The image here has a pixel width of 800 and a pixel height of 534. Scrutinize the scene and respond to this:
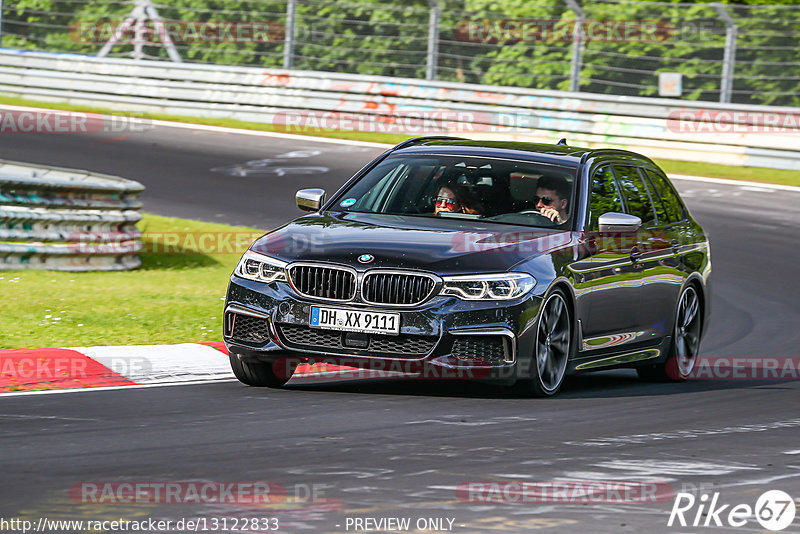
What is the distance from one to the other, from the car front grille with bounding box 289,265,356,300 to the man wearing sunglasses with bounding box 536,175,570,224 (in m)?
1.71

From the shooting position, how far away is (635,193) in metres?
11.1

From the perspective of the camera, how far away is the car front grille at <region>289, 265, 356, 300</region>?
29.5 ft

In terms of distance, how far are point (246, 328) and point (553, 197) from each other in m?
2.28

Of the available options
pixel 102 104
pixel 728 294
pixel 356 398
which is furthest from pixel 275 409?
pixel 102 104

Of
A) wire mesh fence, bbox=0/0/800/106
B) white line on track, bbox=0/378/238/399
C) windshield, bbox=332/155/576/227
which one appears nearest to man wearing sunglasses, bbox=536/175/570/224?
windshield, bbox=332/155/576/227

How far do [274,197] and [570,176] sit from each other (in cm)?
1081

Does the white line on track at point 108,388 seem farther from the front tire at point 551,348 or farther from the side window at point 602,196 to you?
the side window at point 602,196

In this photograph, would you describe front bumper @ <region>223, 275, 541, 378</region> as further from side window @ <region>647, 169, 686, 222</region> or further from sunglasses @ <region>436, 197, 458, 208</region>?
side window @ <region>647, 169, 686, 222</region>

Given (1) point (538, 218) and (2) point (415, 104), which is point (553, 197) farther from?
(2) point (415, 104)

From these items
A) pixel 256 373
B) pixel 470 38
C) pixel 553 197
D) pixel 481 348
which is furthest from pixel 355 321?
pixel 470 38

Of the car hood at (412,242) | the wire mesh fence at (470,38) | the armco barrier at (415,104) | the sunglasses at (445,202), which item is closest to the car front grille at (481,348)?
the car hood at (412,242)

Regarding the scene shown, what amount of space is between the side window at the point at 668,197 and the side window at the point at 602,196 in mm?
814

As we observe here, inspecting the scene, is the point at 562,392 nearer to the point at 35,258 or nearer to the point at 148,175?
the point at 35,258

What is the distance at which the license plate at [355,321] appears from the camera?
8914mm
